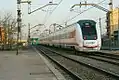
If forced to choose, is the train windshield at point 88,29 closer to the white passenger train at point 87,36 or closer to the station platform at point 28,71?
the white passenger train at point 87,36

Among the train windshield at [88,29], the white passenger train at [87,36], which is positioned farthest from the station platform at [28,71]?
the train windshield at [88,29]

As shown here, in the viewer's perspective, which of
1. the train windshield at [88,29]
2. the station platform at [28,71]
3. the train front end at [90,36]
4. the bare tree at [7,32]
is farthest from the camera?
the bare tree at [7,32]

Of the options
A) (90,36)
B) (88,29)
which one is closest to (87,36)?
(90,36)

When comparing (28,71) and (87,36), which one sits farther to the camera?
(87,36)

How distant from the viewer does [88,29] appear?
36625 mm

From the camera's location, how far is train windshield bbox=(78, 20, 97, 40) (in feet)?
118

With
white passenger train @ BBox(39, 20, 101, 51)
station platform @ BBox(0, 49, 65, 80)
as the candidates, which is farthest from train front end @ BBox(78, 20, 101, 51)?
station platform @ BBox(0, 49, 65, 80)

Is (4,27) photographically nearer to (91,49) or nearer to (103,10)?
(103,10)

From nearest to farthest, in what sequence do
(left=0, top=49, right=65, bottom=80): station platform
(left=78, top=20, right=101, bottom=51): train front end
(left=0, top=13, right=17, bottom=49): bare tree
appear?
(left=0, top=49, right=65, bottom=80): station platform < (left=78, top=20, right=101, bottom=51): train front end < (left=0, top=13, right=17, bottom=49): bare tree

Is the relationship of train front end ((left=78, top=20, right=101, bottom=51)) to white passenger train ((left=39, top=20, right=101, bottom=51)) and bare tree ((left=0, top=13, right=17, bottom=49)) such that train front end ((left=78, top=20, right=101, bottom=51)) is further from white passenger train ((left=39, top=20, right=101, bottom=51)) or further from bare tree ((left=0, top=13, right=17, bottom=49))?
bare tree ((left=0, top=13, right=17, bottom=49))

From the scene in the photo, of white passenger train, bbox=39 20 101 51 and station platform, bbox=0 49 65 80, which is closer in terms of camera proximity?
station platform, bbox=0 49 65 80

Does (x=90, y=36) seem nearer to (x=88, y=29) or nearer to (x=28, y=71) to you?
(x=88, y=29)

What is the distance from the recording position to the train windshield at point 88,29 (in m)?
36.0

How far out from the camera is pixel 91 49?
3562 cm
